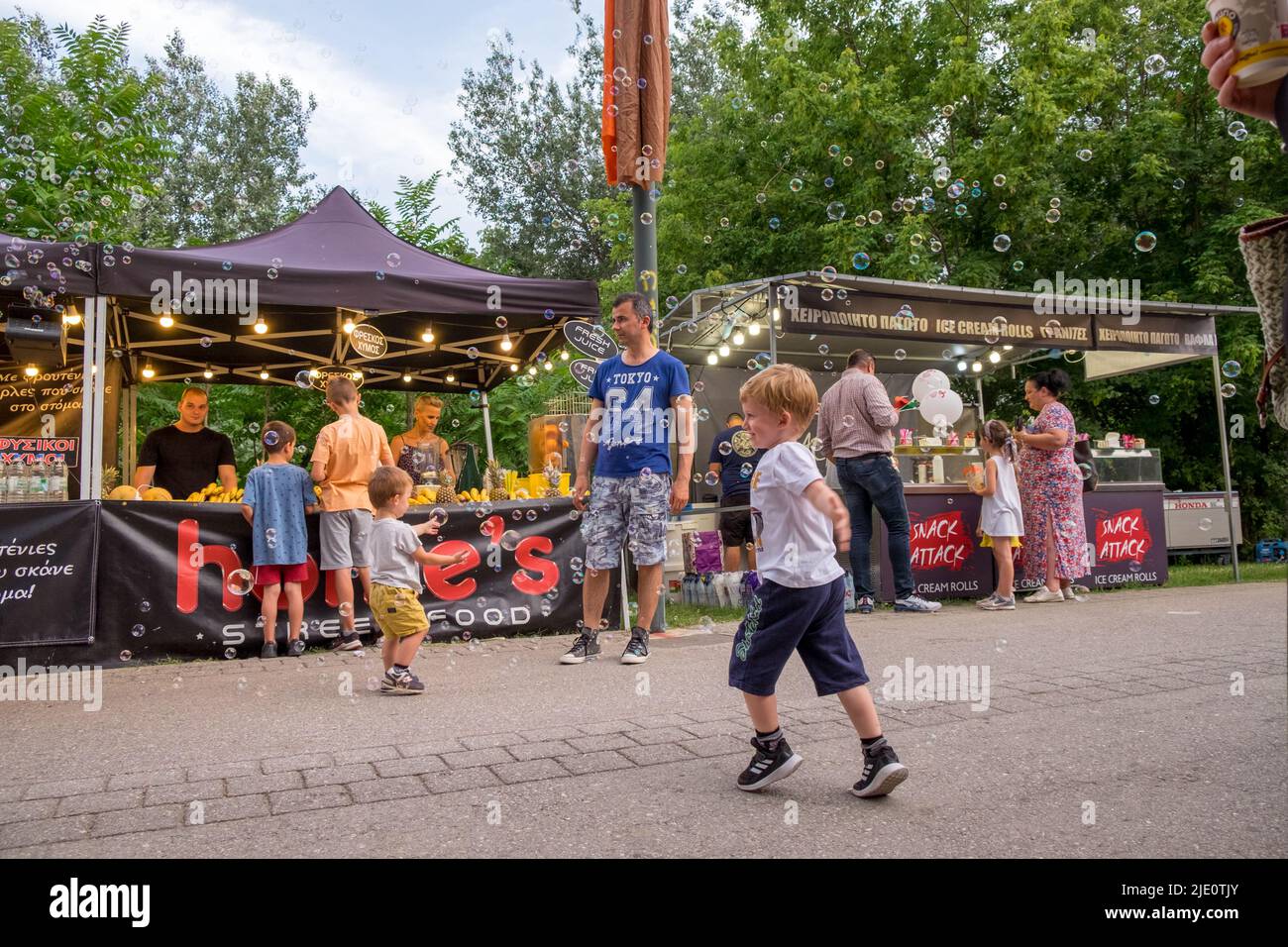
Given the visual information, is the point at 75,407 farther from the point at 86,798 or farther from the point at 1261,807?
the point at 1261,807

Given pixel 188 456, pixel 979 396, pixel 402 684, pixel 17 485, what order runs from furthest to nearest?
pixel 979 396, pixel 188 456, pixel 17 485, pixel 402 684

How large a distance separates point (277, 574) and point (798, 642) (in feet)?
15.9

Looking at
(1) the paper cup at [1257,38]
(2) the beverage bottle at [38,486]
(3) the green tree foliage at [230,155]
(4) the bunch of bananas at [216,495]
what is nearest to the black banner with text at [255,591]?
(2) the beverage bottle at [38,486]

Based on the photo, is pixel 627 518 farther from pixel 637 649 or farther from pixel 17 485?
pixel 17 485

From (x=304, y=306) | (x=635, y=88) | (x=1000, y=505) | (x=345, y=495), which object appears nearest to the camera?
(x=345, y=495)

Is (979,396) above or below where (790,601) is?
above

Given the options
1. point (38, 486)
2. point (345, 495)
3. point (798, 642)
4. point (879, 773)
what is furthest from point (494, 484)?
point (879, 773)

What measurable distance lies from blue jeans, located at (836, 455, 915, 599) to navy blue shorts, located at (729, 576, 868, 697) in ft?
16.9

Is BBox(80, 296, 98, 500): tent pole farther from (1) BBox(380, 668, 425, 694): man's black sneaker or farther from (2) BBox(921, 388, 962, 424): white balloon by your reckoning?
(2) BBox(921, 388, 962, 424): white balloon

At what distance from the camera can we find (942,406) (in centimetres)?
1338

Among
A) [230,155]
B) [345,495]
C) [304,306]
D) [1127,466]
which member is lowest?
[345,495]

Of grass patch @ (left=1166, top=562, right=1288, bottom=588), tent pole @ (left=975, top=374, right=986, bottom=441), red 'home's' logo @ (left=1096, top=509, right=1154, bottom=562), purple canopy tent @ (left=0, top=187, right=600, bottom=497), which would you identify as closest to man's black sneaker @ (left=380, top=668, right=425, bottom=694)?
purple canopy tent @ (left=0, top=187, right=600, bottom=497)

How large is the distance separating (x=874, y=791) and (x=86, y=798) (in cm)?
258

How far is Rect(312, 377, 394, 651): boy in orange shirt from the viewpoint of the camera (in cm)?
695
